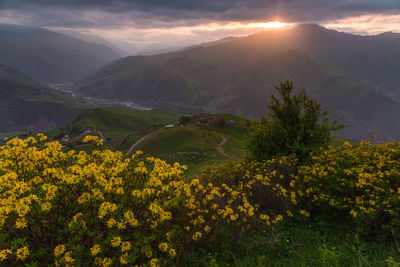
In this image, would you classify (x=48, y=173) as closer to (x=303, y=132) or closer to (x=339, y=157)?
(x=339, y=157)

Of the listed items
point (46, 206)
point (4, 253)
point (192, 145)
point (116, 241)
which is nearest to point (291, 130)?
point (116, 241)

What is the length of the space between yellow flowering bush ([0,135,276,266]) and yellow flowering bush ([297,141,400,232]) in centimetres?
390

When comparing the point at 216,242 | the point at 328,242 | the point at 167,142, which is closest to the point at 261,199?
the point at 328,242

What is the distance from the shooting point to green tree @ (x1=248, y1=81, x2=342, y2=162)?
14.7 metres

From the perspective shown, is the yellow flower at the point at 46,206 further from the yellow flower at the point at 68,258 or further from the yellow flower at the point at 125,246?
the yellow flower at the point at 125,246

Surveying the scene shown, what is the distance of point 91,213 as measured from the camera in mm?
5332

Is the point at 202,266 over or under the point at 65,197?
under

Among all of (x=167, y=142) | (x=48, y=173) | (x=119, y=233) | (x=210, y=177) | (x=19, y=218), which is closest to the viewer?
(x=19, y=218)

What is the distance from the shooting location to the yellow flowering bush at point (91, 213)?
189 inches

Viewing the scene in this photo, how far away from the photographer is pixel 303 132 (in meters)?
14.8

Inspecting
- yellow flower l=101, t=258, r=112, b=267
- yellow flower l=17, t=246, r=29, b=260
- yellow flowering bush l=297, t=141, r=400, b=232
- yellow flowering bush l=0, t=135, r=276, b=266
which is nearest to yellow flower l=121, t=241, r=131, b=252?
yellow flowering bush l=0, t=135, r=276, b=266

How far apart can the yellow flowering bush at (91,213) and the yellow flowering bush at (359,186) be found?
12.8 feet

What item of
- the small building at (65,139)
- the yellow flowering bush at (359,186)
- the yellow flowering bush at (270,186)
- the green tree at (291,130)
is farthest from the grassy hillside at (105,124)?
the yellow flowering bush at (359,186)

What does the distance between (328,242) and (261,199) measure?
2644 millimetres
